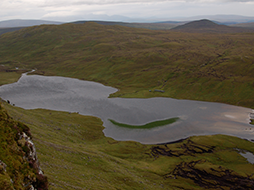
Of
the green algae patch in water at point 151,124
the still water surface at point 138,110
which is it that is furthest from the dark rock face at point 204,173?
the green algae patch in water at point 151,124

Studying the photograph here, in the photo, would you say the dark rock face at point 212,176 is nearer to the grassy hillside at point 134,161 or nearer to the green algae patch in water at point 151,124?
the grassy hillside at point 134,161

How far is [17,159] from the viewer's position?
2661 cm

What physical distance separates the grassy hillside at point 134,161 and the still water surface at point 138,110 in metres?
9.03

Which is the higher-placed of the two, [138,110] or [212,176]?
[138,110]

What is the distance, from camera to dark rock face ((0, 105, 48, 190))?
2401 centimetres

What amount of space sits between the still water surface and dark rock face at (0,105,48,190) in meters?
64.3

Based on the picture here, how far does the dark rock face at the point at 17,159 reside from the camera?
945 inches

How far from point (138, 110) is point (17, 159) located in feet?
320

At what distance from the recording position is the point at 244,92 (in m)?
145

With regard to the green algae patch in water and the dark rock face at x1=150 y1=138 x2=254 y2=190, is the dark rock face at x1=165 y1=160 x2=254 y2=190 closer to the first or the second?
the dark rock face at x1=150 y1=138 x2=254 y2=190

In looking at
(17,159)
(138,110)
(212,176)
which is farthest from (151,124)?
(17,159)

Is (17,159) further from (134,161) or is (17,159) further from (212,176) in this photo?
(212,176)

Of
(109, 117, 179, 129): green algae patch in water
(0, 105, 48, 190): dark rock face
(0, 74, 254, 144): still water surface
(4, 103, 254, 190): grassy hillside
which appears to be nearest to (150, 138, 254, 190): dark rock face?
(4, 103, 254, 190): grassy hillside

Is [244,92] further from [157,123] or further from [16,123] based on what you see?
[16,123]
